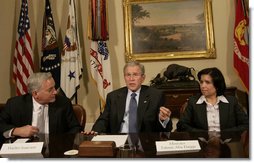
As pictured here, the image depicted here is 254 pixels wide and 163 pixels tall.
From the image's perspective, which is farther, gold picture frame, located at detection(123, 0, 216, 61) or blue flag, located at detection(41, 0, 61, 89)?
gold picture frame, located at detection(123, 0, 216, 61)

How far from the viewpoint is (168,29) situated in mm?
4871

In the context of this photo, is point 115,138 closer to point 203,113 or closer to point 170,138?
point 170,138

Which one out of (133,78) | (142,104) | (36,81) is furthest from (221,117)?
(36,81)

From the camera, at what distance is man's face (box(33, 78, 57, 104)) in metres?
2.36

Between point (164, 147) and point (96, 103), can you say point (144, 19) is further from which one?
point (164, 147)

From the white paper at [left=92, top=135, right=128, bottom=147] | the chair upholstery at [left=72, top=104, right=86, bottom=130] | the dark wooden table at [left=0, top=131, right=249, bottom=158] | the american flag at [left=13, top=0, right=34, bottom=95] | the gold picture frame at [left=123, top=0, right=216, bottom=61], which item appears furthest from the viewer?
the gold picture frame at [left=123, top=0, right=216, bottom=61]

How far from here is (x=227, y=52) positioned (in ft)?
15.6

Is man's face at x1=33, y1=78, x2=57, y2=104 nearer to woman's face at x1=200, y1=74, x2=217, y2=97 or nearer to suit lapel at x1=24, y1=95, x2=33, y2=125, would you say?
suit lapel at x1=24, y1=95, x2=33, y2=125

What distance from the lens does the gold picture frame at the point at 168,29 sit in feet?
15.6

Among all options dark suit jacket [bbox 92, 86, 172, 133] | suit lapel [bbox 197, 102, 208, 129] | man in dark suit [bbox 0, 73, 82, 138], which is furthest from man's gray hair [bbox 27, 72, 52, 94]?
suit lapel [bbox 197, 102, 208, 129]

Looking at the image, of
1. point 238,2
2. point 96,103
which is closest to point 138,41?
point 96,103

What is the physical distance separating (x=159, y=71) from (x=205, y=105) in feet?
8.07

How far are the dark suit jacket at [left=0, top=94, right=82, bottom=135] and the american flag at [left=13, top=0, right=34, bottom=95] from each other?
6.91 feet

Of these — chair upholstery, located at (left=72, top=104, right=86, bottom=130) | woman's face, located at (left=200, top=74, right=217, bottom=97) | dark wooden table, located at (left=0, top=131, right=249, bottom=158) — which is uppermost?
woman's face, located at (left=200, top=74, right=217, bottom=97)
